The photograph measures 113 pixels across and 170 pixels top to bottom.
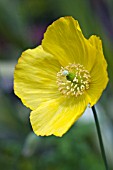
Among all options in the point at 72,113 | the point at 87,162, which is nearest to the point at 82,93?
the point at 72,113

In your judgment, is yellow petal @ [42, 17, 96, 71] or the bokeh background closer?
yellow petal @ [42, 17, 96, 71]

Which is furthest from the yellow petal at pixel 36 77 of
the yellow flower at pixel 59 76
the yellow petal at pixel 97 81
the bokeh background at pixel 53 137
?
the bokeh background at pixel 53 137

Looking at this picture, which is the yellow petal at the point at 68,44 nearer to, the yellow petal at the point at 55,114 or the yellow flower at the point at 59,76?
the yellow flower at the point at 59,76

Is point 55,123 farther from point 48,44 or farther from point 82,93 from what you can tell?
point 48,44

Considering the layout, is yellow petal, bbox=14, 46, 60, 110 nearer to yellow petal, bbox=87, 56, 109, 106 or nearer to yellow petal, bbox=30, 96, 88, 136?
yellow petal, bbox=30, 96, 88, 136

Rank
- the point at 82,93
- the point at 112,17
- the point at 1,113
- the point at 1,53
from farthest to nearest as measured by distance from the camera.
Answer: the point at 1,53 < the point at 112,17 < the point at 1,113 < the point at 82,93

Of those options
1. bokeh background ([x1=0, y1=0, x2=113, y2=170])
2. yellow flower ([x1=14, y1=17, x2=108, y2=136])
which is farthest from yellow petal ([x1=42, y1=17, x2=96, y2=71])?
bokeh background ([x1=0, y1=0, x2=113, y2=170])
